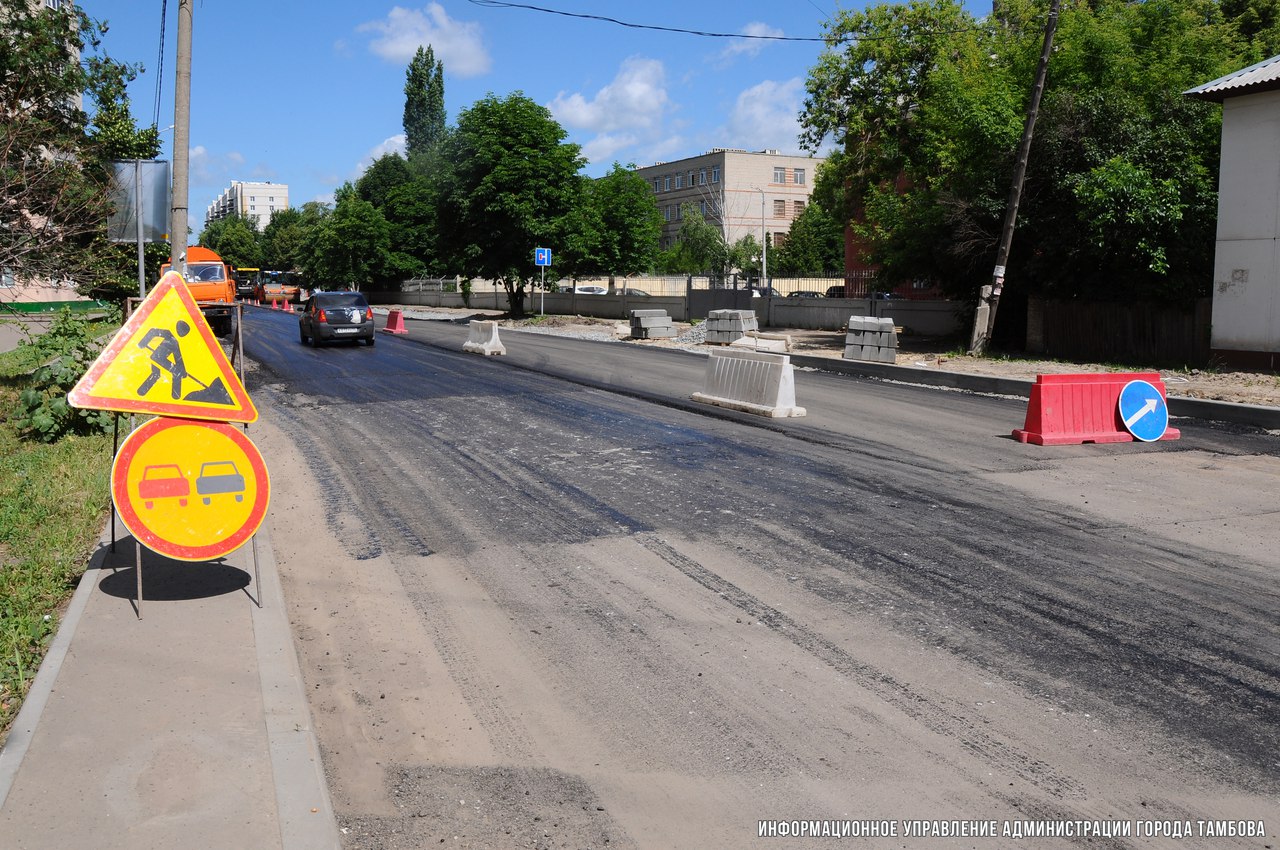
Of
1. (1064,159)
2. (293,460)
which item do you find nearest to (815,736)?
(293,460)

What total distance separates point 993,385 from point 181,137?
14086 mm

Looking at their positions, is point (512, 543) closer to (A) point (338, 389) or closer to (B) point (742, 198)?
(A) point (338, 389)

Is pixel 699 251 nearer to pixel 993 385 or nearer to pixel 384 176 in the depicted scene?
pixel 384 176

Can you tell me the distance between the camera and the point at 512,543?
7645 mm

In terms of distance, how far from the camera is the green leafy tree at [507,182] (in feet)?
153

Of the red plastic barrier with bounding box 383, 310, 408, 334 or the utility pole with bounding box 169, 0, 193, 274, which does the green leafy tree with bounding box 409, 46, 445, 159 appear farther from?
the utility pole with bounding box 169, 0, 193, 274

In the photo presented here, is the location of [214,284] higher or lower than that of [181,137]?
lower

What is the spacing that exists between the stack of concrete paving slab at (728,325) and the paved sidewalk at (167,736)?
1018 inches

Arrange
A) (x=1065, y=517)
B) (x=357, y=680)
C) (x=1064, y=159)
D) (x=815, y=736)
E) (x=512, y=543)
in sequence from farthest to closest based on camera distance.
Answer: (x=1064, y=159)
(x=1065, y=517)
(x=512, y=543)
(x=357, y=680)
(x=815, y=736)

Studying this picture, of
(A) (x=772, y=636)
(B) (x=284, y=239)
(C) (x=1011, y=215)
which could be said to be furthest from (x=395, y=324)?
(B) (x=284, y=239)

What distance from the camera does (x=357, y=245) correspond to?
79250 mm

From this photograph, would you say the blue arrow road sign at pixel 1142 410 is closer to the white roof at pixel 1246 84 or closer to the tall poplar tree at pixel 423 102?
the white roof at pixel 1246 84

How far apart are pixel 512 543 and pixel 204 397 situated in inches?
102

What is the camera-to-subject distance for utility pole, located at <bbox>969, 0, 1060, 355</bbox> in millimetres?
21750
